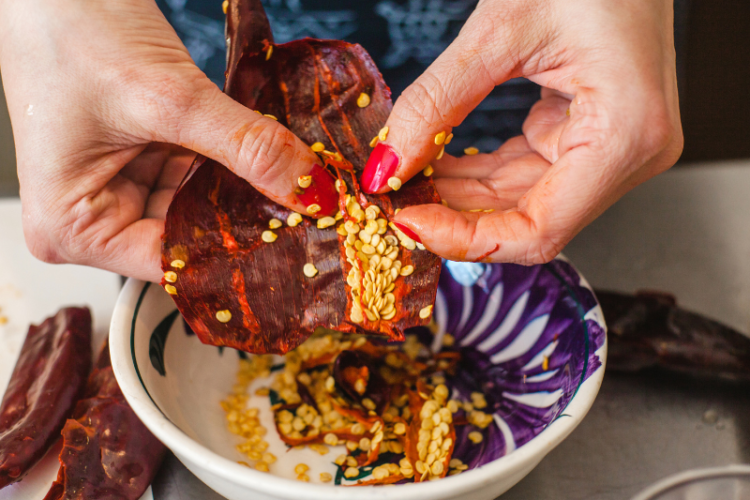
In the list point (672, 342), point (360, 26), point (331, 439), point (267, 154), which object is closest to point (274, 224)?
point (267, 154)

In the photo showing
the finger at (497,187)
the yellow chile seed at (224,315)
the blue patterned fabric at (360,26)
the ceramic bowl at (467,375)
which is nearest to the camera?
the ceramic bowl at (467,375)

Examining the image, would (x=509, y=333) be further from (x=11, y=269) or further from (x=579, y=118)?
(x=11, y=269)

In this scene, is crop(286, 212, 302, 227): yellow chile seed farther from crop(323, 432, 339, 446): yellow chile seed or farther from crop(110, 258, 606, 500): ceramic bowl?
crop(323, 432, 339, 446): yellow chile seed

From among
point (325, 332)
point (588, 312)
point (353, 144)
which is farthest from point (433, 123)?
Answer: point (325, 332)

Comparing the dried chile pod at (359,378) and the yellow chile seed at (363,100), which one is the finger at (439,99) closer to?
the yellow chile seed at (363,100)

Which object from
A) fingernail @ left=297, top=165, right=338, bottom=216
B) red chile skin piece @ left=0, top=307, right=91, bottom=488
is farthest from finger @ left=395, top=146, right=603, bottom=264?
red chile skin piece @ left=0, top=307, right=91, bottom=488

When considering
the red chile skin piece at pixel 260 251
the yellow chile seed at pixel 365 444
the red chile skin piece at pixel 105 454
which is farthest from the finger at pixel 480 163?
the red chile skin piece at pixel 105 454
